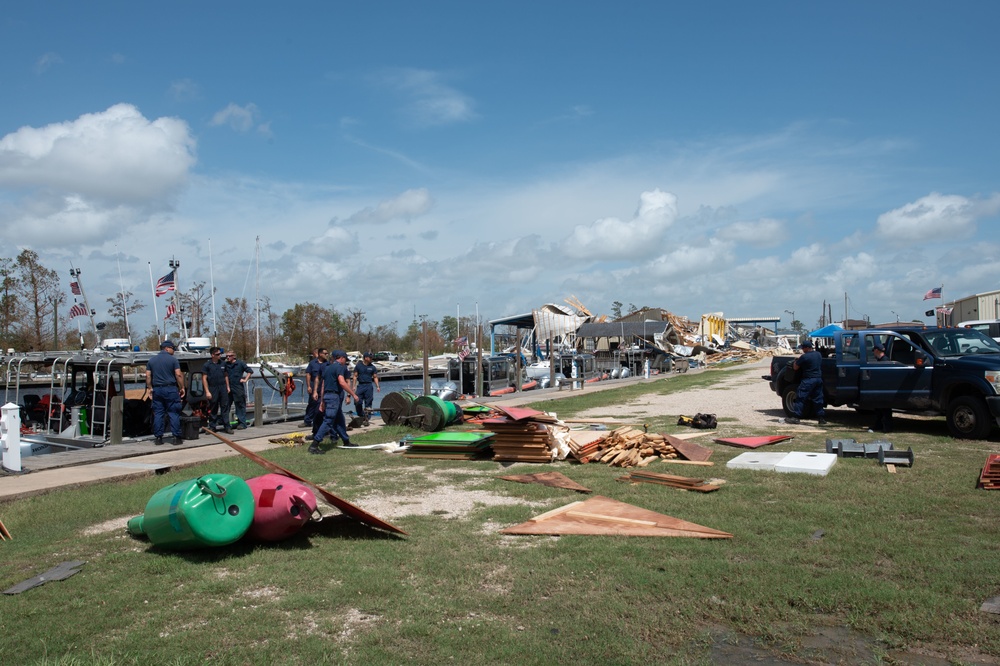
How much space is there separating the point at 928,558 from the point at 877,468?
14.3 ft

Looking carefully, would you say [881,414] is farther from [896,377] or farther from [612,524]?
[612,524]

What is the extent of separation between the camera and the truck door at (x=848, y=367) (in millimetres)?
14211

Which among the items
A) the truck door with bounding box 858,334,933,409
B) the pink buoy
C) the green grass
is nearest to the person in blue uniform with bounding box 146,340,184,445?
the green grass

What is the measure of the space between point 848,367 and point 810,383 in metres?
1.05

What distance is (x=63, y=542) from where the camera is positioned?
7203 millimetres

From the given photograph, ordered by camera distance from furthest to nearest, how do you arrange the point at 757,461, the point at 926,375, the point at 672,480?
the point at 926,375 → the point at 757,461 → the point at 672,480

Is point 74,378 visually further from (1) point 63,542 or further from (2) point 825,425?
(2) point 825,425

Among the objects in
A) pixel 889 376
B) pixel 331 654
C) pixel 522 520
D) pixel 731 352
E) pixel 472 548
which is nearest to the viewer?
pixel 331 654

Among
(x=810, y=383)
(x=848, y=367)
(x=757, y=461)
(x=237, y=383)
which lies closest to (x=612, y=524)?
(x=757, y=461)

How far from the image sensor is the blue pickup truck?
40.6 feet

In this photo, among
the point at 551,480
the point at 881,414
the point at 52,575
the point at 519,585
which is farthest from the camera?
the point at 881,414

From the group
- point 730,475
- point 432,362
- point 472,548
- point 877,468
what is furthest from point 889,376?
point 432,362

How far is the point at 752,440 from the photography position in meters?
12.9

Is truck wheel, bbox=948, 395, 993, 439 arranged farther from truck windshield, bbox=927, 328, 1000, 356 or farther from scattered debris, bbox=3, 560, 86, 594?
scattered debris, bbox=3, 560, 86, 594
